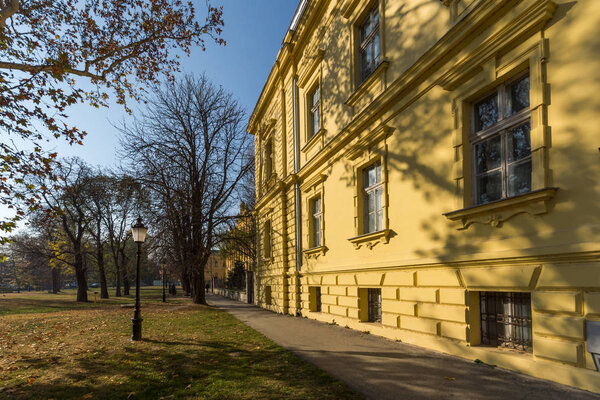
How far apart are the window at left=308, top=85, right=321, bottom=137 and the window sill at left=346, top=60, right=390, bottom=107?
110 inches

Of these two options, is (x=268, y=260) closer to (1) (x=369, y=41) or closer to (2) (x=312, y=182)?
(2) (x=312, y=182)

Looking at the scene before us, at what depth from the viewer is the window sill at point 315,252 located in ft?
39.3

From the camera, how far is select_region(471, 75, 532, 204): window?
5.23 m

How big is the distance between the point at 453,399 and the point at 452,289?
228cm

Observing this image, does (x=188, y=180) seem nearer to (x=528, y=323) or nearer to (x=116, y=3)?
(x=116, y=3)

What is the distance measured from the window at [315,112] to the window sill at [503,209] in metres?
7.69

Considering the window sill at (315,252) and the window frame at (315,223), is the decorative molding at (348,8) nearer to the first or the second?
the window frame at (315,223)

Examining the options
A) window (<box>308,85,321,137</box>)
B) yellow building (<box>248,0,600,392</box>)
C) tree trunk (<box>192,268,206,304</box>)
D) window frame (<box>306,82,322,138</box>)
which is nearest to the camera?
yellow building (<box>248,0,600,392</box>)

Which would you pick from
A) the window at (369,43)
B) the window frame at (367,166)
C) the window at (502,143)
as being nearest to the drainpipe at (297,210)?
the window frame at (367,166)

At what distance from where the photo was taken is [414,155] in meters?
7.38

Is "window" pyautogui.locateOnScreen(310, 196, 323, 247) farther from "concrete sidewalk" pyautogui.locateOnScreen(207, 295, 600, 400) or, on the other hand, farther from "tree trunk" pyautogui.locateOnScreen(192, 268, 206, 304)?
"tree trunk" pyautogui.locateOnScreen(192, 268, 206, 304)

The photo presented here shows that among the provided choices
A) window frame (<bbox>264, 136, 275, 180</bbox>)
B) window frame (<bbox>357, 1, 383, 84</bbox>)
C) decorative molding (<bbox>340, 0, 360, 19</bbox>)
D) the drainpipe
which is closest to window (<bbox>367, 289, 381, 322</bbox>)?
the drainpipe

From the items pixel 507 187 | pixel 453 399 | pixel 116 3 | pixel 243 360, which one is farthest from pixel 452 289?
pixel 116 3

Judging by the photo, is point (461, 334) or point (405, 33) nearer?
point (461, 334)
